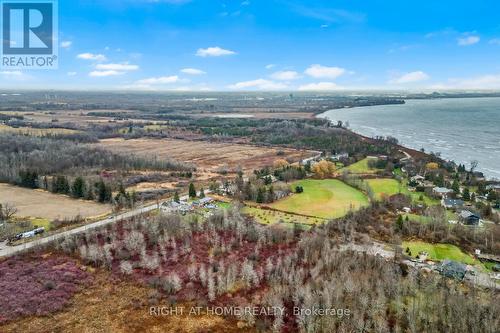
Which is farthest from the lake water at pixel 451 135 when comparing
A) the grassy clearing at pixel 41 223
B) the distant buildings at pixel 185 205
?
the grassy clearing at pixel 41 223

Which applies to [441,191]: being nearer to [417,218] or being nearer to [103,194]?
[417,218]

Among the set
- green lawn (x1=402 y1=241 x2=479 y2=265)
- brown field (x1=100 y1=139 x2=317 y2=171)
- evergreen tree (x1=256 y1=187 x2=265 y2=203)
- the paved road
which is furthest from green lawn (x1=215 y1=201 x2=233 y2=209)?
brown field (x1=100 y1=139 x2=317 y2=171)

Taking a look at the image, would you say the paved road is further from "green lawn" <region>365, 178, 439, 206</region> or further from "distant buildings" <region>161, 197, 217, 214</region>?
"green lawn" <region>365, 178, 439, 206</region>

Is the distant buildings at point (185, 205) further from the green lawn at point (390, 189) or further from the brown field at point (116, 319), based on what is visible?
the green lawn at point (390, 189)

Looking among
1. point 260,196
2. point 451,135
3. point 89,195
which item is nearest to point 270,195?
point 260,196

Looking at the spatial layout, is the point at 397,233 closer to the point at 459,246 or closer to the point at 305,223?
the point at 459,246

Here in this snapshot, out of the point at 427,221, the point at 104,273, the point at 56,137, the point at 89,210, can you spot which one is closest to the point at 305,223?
the point at 427,221
